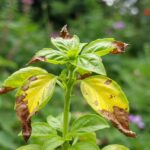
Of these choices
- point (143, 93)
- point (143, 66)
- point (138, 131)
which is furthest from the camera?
point (143, 66)

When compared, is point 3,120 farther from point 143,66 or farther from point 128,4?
point 128,4

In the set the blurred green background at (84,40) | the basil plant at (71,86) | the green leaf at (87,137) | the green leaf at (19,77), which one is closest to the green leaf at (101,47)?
the basil plant at (71,86)

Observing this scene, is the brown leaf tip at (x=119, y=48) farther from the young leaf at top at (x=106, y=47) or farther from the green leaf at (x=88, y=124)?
the green leaf at (x=88, y=124)

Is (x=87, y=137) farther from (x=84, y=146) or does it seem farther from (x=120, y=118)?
(x=120, y=118)

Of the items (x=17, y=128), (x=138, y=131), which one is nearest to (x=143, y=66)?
(x=138, y=131)

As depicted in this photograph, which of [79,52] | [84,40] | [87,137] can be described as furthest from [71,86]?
[84,40]
